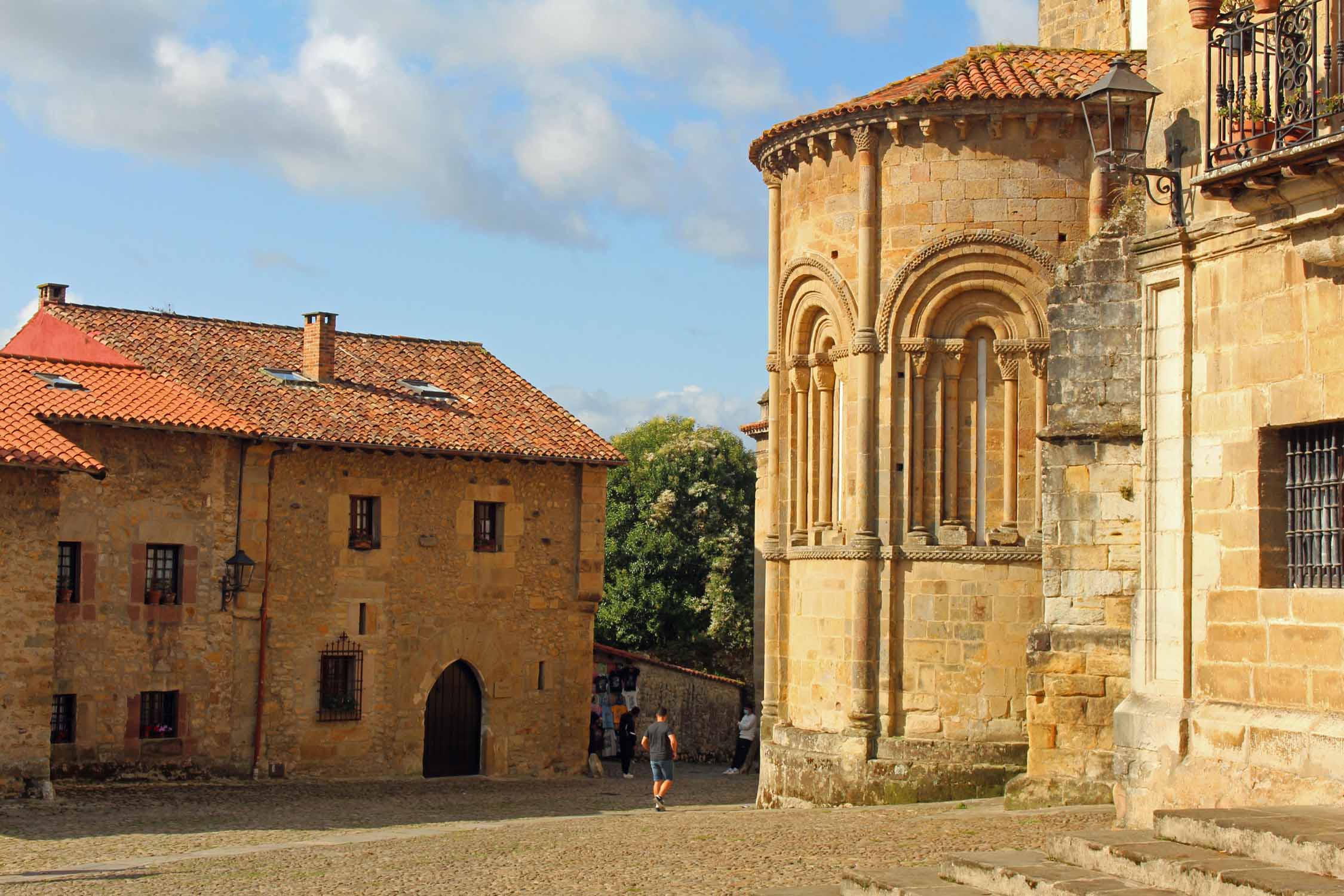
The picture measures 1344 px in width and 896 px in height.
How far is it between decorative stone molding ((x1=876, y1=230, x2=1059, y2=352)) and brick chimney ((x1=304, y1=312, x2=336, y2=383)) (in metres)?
13.1

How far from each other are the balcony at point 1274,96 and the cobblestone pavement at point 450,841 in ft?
18.1

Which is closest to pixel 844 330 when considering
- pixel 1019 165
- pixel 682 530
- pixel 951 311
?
pixel 951 311

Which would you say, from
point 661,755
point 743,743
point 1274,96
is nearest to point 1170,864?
point 1274,96

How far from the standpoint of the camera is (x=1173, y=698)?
11.7m

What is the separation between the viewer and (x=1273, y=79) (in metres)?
10.9

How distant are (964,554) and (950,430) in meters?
1.61

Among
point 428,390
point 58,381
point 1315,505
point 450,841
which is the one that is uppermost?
point 428,390

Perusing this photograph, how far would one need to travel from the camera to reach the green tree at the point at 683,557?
48.2 metres

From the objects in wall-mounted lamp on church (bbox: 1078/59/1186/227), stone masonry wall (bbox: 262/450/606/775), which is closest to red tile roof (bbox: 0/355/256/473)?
stone masonry wall (bbox: 262/450/606/775)

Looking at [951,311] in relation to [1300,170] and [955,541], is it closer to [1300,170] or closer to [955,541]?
[955,541]

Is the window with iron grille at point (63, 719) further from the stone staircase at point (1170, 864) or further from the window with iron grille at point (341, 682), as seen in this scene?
the stone staircase at point (1170, 864)

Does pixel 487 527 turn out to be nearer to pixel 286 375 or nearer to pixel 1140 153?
pixel 286 375

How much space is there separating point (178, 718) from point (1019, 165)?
15714 mm

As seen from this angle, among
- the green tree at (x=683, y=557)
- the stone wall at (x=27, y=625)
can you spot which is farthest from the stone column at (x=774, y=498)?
the green tree at (x=683, y=557)
